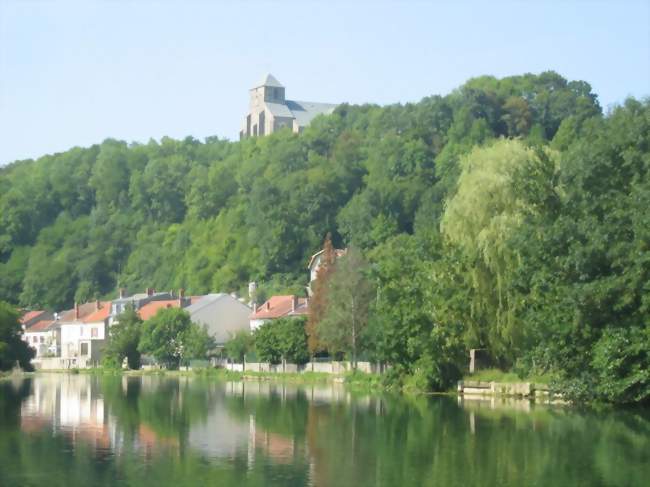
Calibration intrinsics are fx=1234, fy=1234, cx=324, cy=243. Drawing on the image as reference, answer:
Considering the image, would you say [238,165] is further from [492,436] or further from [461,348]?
[492,436]

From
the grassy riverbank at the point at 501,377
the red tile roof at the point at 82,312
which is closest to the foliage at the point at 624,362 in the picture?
the grassy riverbank at the point at 501,377

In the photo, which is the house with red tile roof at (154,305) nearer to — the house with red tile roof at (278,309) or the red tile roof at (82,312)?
the house with red tile roof at (278,309)

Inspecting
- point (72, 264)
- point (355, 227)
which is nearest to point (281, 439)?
point (355, 227)

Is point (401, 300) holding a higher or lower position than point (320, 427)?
higher

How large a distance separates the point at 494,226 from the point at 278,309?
221 ft

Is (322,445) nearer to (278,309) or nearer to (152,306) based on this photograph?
(278,309)

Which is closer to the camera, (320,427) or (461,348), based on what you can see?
(320,427)

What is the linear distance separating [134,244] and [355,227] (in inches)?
2148

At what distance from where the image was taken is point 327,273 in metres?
87.5

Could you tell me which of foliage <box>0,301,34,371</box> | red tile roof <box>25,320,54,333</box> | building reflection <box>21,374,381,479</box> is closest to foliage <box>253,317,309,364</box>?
foliage <box>0,301,34,371</box>

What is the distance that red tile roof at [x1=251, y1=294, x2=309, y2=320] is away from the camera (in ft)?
378

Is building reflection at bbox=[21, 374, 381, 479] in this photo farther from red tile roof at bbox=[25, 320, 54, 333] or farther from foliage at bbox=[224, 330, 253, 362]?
red tile roof at bbox=[25, 320, 54, 333]

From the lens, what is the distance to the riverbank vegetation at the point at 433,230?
1786 inches

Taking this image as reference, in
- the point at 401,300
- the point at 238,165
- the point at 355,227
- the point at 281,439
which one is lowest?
the point at 281,439
